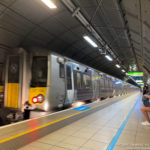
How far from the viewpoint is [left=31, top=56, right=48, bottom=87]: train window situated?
526 centimetres

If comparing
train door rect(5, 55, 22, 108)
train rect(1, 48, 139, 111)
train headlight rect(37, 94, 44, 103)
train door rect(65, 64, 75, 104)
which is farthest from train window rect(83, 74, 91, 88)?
train door rect(5, 55, 22, 108)

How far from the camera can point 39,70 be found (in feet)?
17.5

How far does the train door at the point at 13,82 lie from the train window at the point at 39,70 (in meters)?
0.48

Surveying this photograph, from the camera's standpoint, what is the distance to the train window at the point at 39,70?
526cm

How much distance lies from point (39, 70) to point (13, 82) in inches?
40.1

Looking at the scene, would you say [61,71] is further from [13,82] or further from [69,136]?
[69,136]

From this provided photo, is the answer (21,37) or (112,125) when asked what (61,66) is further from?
(21,37)

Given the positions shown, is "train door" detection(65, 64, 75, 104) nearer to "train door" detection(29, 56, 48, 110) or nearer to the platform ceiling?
"train door" detection(29, 56, 48, 110)

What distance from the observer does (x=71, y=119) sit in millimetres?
4898

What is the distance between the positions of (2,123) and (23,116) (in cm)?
70

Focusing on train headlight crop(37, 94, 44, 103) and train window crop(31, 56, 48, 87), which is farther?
train window crop(31, 56, 48, 87)

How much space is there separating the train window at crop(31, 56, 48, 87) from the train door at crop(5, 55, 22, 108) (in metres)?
0.48

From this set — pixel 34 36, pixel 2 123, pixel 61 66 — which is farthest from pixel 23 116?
pixel 34 36

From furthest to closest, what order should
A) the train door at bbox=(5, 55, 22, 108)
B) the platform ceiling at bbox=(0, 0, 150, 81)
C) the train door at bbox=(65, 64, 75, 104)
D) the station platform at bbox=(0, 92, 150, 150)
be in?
the train door at bbox=(65, 64, 75, 104) < the platform ceiling at bbox=(0, 0, 150, 81) < the train door at bbox=(5, 55, 22, 108) < the station platform at bbox=(0, 92, 150, 150)
